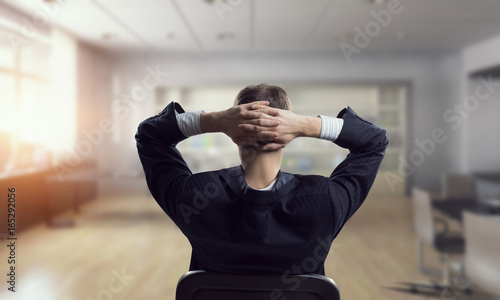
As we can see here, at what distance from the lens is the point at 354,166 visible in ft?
1.84

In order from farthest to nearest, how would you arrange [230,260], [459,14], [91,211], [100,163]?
[100,163] < [91,211] < [459,14] < [230,260]

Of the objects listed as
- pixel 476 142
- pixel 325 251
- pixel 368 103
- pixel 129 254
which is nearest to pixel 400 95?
pixel 368 103

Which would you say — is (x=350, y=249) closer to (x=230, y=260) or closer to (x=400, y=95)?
(x=400, y=95)

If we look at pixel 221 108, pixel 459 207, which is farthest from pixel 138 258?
pixel 459 207

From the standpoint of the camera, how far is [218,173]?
1.82ft

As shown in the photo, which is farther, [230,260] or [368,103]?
[368,103]

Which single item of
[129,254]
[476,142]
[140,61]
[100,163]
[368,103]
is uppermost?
[140,61]

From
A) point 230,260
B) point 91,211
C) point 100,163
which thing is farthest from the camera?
point 100,163

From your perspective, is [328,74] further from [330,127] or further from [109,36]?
[330,127]

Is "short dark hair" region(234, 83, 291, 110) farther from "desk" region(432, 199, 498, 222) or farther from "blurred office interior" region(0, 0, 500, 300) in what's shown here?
"blurred office interior" region(0, 0, 500, 300)

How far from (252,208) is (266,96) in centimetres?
16

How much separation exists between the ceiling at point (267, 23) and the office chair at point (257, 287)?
2775 mm

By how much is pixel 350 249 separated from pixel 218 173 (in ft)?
8.32

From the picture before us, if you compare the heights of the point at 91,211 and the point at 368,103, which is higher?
the point at 368,103
